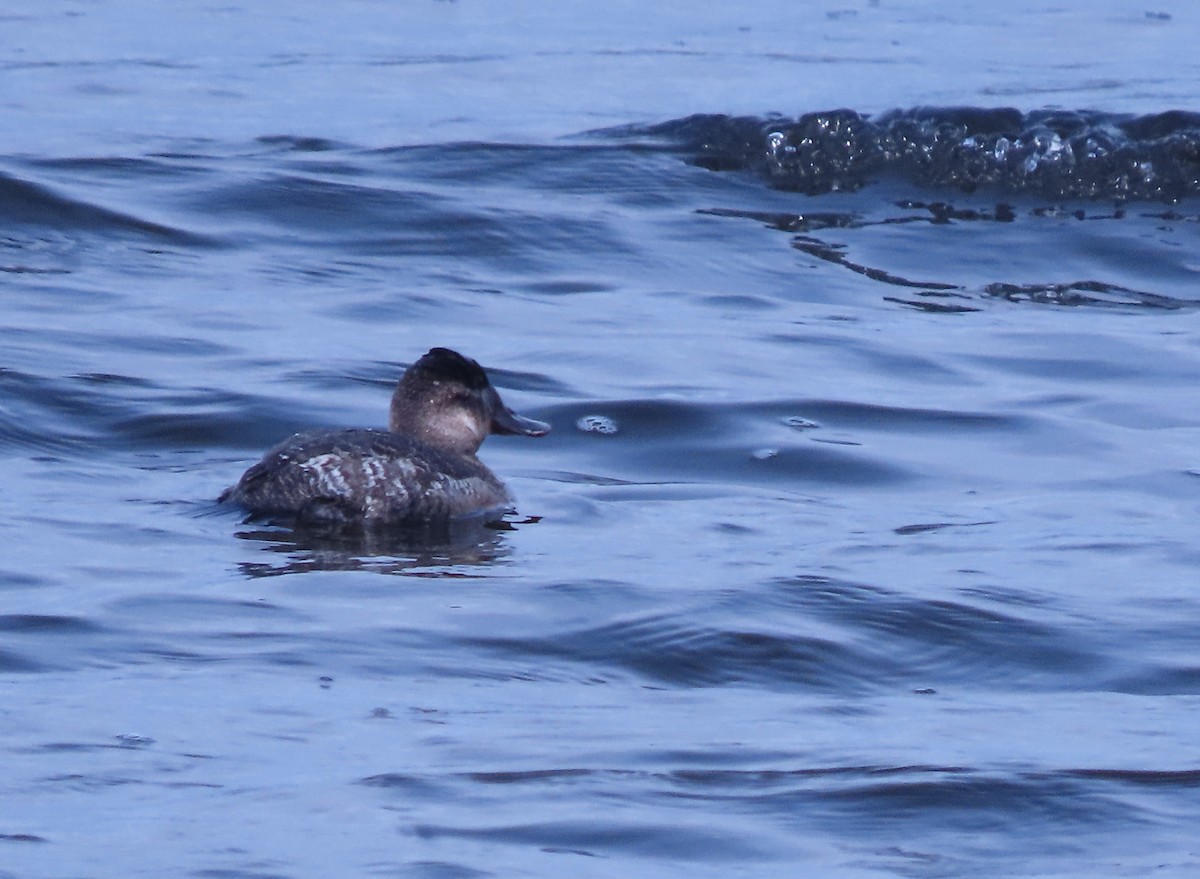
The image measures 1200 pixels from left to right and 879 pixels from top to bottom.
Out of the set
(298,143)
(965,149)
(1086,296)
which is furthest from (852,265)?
(298,143)

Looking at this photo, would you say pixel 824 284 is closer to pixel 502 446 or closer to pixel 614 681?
pixel 502 446

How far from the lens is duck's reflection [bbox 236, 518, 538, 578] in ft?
24.6

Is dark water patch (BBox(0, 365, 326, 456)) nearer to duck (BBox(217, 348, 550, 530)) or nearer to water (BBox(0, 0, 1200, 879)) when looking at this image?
water (BBox(0, 0, 1200, 879))

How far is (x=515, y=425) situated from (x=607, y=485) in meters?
0.47

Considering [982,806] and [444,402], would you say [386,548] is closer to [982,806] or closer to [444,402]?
[444,402]

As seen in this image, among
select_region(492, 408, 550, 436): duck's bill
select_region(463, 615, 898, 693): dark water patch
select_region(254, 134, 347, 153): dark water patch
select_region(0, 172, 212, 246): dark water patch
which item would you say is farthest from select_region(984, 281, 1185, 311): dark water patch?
select_region(463, 615, 898, 693): dark water patch

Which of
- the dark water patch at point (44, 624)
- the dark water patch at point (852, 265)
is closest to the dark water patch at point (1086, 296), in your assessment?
the dark water patch at point (852, 265)

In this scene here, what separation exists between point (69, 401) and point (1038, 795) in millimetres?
5923

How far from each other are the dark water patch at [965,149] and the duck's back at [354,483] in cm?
903

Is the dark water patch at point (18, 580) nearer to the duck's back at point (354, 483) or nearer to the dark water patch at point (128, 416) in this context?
the duck's back at point (354, 483)

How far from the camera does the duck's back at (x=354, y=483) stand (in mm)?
8055

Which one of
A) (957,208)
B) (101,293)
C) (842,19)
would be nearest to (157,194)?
(101,293)

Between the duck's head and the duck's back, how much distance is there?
614 mm

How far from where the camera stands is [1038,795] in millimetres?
5047
